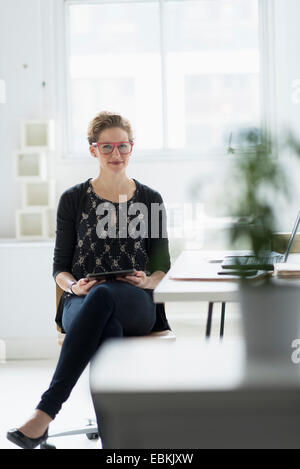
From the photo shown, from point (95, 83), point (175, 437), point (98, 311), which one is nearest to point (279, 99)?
point (95, 83)

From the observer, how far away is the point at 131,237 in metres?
2.75

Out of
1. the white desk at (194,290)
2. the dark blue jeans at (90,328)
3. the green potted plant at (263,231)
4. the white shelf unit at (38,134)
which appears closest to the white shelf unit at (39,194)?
the white shelf unit at (38,134)

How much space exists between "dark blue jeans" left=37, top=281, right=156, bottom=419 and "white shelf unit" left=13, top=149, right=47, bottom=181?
226 cm

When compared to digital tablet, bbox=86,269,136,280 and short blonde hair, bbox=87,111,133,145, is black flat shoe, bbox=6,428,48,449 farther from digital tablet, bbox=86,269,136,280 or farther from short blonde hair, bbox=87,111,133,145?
short blonde hair, bbox=87,111,133,145

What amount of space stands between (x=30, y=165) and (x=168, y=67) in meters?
1.14

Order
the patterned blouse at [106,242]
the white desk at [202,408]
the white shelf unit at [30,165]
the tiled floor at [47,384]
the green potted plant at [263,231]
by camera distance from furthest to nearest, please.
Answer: the white shelf unit at [30,165] → the tiled floor at [47,384] → the patterned blouse at [106,242] → the green potted plant at [263,231] → the white desk at [202,408]

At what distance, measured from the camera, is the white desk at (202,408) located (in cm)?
89

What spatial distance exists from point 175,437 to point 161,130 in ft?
13.6

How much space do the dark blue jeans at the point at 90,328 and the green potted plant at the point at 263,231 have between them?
4.30 ft

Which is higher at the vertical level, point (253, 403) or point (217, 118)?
point (217, 118)

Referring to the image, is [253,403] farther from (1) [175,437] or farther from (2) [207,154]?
(2) [207,154]

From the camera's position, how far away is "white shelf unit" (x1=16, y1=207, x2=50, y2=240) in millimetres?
4633

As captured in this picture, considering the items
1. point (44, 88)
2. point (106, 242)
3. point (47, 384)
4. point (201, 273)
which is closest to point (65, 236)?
point (106, 242)

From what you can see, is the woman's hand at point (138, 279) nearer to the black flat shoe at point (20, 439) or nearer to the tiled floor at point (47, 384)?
the tiled floor at point (47, 384)
